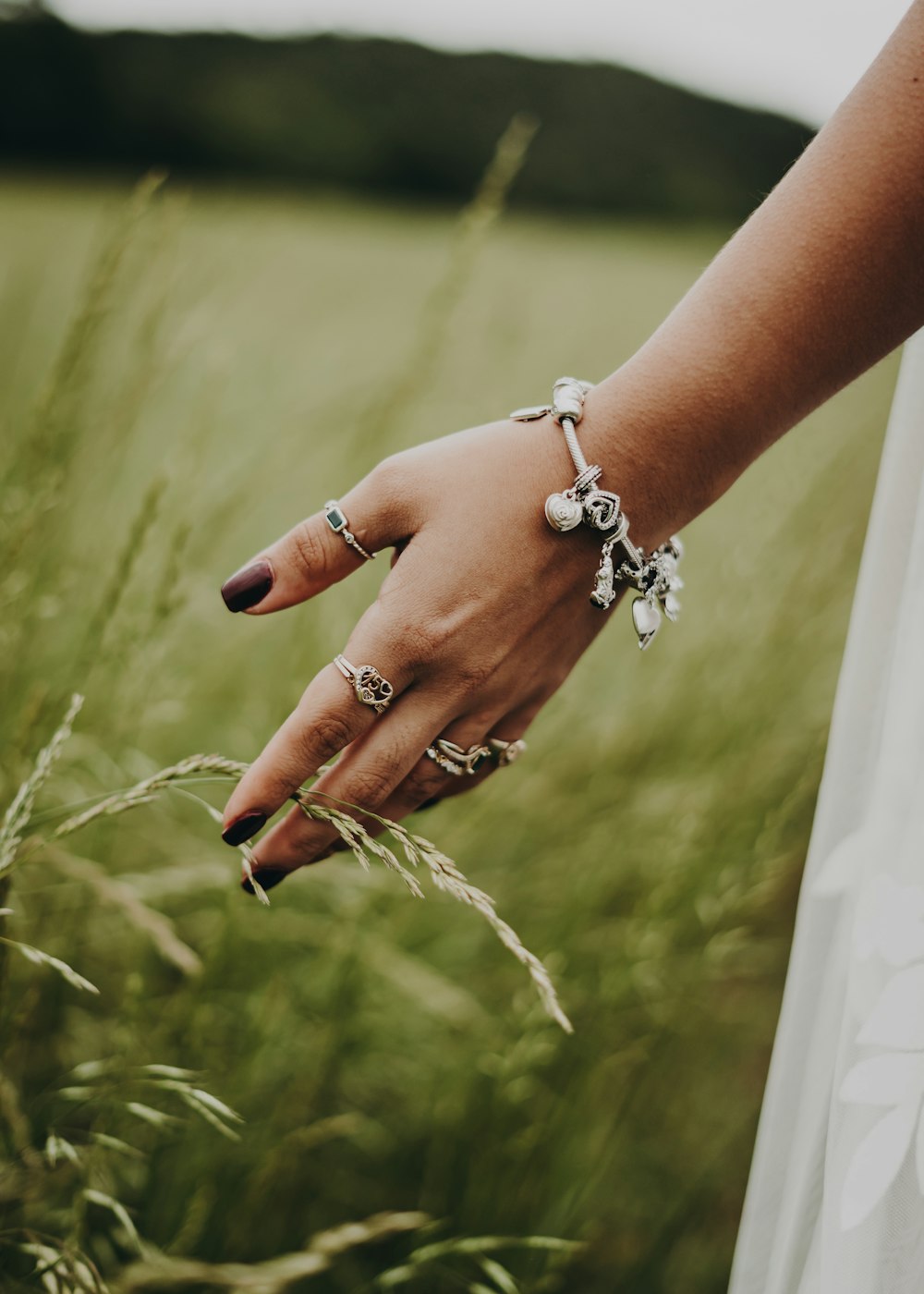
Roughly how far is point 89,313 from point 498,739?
2.13 ft

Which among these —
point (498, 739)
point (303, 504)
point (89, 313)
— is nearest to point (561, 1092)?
point (498, 739)

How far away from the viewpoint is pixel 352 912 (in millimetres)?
997

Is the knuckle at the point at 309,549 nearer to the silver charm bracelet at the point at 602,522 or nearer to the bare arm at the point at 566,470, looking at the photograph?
the bare arm at the point at 566,470

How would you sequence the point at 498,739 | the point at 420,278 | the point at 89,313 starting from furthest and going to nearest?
the point at 420,278, the point at 89,313, the point at 498,739

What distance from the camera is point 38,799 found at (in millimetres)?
1024

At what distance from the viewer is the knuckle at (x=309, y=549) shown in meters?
0.63

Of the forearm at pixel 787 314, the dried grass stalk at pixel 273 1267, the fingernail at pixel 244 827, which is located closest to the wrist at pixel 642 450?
the forearm at pixel 787 314

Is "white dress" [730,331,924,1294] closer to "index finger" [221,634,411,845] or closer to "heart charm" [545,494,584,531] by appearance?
"heart charm" [545,494,584,531]

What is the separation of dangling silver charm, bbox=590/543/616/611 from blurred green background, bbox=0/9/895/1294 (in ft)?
1.14

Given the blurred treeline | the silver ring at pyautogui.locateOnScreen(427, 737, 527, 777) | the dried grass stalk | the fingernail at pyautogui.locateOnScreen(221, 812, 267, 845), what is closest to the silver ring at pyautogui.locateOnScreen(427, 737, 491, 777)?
the silver ring at pyautogui.locateOnScreen(427, 737, 527, 777)

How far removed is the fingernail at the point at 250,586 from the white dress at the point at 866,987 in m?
0.49

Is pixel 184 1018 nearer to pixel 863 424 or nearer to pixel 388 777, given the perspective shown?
pixel 388 777

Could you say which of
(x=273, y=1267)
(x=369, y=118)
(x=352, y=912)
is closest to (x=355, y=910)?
(x=352, y=912)

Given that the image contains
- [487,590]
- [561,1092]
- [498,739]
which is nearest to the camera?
[487,590]
